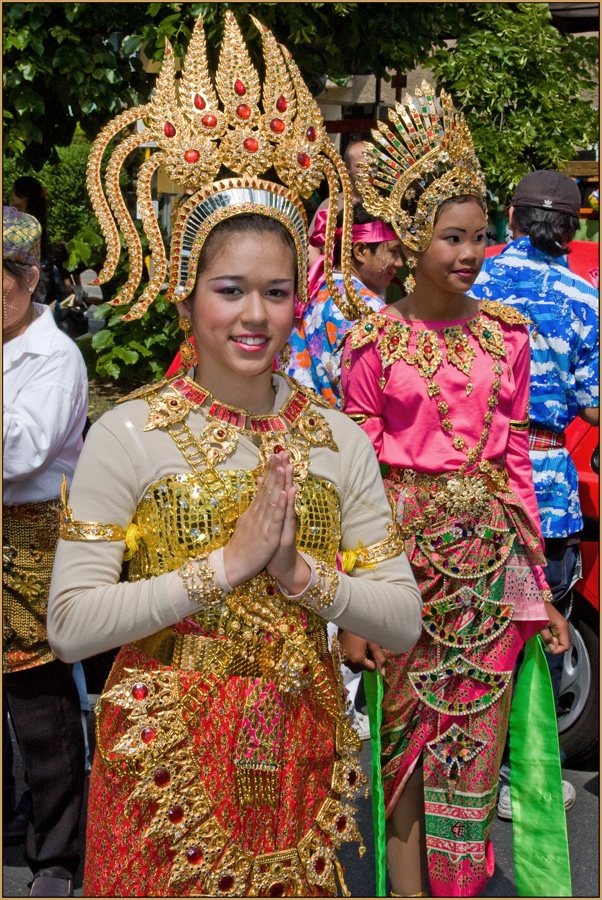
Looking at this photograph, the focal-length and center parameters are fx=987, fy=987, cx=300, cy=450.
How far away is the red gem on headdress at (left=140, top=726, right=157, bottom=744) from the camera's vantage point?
184 cm

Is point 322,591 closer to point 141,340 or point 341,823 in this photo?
point 341,823

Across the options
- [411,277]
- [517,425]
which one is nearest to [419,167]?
[411,277]

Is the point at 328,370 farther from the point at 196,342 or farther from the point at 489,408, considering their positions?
the point at 196,342

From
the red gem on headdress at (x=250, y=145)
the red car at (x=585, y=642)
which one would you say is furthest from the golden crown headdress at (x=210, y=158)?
the red car at (x=585, y=642)

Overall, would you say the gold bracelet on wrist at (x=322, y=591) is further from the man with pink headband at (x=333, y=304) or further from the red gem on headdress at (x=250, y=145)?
the man with pink headband at (x=333, y=304)

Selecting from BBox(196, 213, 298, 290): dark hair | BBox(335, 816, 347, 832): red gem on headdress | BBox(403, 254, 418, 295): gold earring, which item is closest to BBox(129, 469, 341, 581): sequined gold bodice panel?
BBox(196, 213, 298, 290): dark hair

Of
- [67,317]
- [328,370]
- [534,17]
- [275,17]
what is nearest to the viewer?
[328,370]

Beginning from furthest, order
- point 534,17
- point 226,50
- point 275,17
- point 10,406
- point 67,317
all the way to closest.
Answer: point 67,317, point 534,17, point 275,17, point 10,406, point 226,50

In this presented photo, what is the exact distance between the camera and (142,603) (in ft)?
5.82

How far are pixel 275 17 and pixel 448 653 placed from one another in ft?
11.9

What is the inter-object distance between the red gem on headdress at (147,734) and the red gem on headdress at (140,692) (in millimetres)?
57

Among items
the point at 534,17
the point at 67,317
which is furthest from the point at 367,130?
the point at 67,317

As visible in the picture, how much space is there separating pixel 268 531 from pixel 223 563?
0.36ft

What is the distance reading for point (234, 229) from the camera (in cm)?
191
